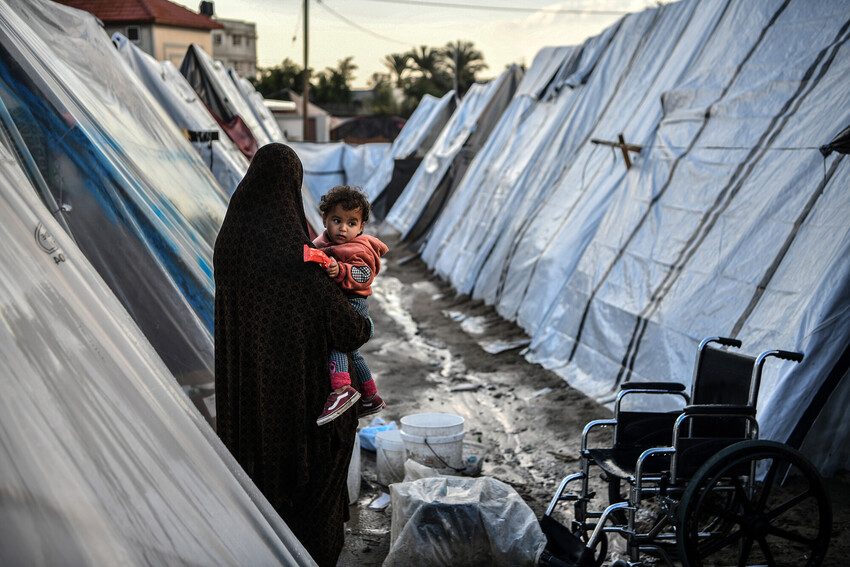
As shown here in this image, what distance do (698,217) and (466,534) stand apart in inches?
133

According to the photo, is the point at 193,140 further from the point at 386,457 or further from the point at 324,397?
the point at 324,397

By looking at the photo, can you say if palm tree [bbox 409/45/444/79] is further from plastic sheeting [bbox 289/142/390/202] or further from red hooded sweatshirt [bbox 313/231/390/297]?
red hooded sweatshirt [bbox 313/231/390/297]

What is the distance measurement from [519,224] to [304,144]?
15.0 metres

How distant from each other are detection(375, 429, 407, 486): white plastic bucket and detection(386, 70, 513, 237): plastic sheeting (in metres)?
11.2

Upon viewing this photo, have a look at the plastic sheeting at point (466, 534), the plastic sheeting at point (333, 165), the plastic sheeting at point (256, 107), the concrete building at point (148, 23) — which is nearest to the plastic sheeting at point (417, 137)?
the plastic sheeting at point (333, 165)

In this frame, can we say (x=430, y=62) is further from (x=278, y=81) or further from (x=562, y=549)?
(x=562, y=549)

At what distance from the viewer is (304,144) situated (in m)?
23.6

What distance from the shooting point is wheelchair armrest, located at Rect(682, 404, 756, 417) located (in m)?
3.16

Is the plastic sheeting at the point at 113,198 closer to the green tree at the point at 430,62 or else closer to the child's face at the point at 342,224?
the child's face at the point at 342,224

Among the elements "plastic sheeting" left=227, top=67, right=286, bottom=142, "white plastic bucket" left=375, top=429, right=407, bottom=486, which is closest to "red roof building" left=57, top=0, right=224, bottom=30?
"plastic sheeting" left=227, top=67, right=286, bottom=142

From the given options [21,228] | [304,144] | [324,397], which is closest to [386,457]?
[324,397]

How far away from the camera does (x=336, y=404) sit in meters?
3.01

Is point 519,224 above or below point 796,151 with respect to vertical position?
below

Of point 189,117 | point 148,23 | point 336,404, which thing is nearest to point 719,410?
point 336,404
